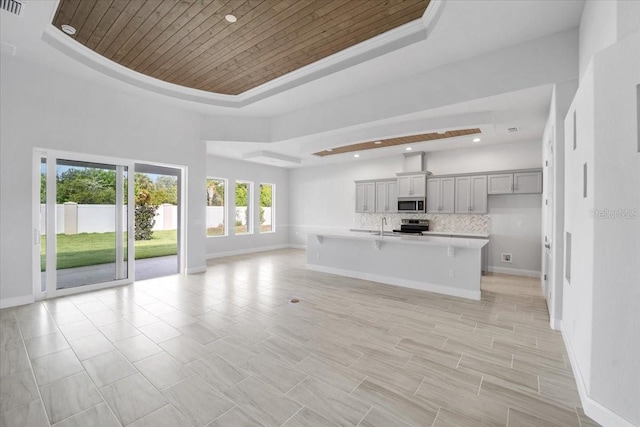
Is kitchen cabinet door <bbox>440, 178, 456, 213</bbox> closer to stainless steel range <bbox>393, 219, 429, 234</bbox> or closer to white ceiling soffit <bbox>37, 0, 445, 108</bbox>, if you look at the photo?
stainless steel range <bbox>393, 219, 429, 234</bbox>

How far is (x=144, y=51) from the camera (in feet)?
13.1

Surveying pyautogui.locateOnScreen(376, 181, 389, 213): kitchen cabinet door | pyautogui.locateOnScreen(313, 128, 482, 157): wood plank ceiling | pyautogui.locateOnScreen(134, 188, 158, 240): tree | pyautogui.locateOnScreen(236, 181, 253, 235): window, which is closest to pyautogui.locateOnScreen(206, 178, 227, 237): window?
pyautogui.locateOnScreen(236, 181, 253, 235): window

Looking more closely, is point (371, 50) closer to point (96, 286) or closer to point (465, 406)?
point (465, 406)

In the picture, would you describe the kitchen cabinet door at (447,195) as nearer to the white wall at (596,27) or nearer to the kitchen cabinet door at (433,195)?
the kitchen cabinet door at (433,195)

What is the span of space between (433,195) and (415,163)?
987 millimetres

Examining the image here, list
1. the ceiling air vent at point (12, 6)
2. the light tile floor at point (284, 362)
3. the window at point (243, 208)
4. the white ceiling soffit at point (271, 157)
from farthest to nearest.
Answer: the window at point (243, 208)
the white ceiling soffit at point (271, 157)
the ceiling air vent at point (12, 6)
the light tile floor at point (284, 362)

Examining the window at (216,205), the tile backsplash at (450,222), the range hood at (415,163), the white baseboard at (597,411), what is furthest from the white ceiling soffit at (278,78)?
the tile backsplash at (450,222)

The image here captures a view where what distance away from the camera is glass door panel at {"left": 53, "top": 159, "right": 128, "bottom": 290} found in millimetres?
4637

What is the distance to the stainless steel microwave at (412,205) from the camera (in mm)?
7203

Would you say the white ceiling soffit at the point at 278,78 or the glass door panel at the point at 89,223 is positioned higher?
the white ceiling soffit at the point at 278,78

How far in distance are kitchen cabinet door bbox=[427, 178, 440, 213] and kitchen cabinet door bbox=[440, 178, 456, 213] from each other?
0.09 metres

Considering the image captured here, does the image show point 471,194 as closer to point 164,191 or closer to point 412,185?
point 412,185

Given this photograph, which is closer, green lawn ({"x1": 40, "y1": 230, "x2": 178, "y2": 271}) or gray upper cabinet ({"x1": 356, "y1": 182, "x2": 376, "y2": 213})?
green lawn ({"x1": 40, "y1": 230, "x2": 178, "y2": 271})

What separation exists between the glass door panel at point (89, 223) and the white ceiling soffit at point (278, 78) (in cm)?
166
